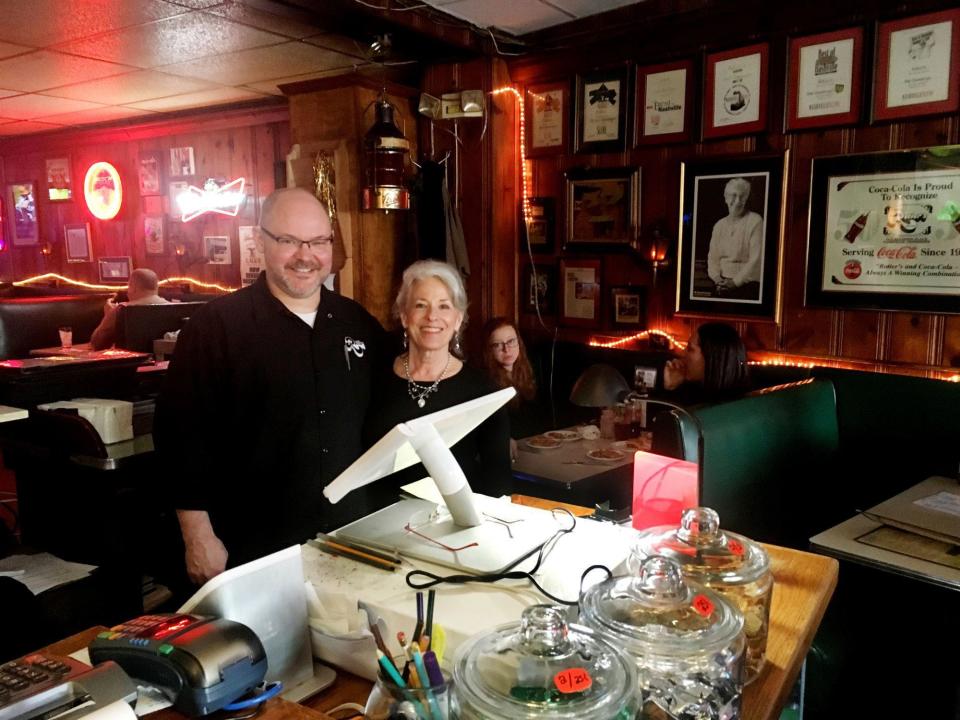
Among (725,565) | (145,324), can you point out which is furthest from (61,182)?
(725,565)

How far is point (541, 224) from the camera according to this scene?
4785 millimetres

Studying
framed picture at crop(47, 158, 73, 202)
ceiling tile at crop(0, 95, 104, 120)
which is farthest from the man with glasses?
framed picture at crop(47, 158, 73, 202)

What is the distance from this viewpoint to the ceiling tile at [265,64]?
16.1 ft

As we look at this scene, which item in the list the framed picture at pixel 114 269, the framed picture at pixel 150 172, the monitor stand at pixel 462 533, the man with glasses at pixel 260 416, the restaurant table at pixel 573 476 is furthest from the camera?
the framed picture at pixel 114 269

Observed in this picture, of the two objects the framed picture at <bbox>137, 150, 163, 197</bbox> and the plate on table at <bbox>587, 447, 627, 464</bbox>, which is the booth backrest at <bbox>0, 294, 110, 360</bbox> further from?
the plate on table at <bbox>587, 447, 627, 464</bbox>

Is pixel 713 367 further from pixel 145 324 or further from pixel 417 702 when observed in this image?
pixel 145 324

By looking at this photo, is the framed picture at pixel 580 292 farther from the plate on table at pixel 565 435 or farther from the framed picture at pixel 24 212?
the framed picture at pixel 24 212

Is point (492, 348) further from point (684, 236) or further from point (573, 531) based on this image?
point (573, 531)

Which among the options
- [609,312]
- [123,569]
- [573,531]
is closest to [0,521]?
[123,569]

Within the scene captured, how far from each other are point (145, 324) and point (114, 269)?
13.8 feet

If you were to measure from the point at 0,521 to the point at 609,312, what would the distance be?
3258 millimetres

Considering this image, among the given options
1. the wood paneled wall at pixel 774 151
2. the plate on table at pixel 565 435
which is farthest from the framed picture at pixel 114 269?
the plate on table at pixel 565 435

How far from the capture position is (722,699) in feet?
3.05

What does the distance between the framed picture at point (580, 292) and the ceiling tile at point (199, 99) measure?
3.30 metres
